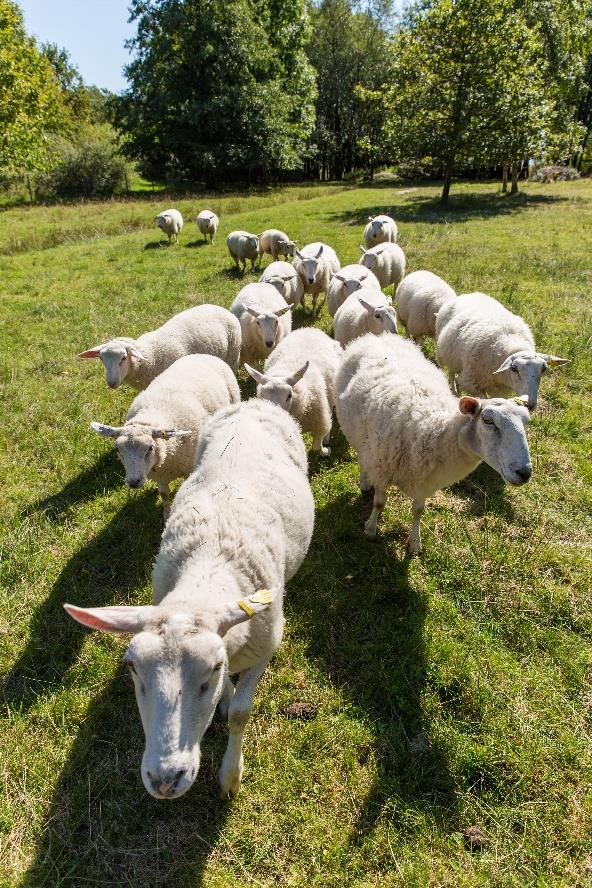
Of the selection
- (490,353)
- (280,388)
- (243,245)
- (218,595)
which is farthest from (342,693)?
(243,245)

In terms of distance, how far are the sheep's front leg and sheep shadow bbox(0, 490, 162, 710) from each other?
1514 millimetres

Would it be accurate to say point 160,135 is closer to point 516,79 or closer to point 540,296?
point 516,79

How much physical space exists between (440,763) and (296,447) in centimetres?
245

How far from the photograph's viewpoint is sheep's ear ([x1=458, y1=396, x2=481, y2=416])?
12.6 feet

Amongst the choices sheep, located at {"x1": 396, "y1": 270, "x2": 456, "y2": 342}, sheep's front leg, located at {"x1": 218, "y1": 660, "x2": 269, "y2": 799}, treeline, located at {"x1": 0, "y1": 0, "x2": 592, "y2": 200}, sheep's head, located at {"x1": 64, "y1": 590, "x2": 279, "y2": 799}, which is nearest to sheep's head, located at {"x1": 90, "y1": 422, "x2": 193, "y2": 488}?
sheep's front leg, located at {"x1": 218, "y1": 660, "x2": 269, "y2": 799}

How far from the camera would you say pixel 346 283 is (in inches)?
335

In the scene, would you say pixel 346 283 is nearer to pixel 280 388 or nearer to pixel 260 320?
pixel 260 320

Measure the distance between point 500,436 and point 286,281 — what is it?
723 cm

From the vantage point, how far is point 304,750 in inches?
126

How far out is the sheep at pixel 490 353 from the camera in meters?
5.39

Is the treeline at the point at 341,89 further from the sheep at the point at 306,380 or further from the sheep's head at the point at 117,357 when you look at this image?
the sheep's head at the point at 117,357

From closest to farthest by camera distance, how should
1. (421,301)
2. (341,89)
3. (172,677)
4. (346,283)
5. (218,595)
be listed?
(172,677)
(218,595)
(421,301)
(346,283)
(341,89)

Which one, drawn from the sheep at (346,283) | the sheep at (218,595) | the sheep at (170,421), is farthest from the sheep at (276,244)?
the sheep at (218,595)

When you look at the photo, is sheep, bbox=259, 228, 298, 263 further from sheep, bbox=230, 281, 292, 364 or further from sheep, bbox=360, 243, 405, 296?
sheep, bbox=230, 281, 292, 364
